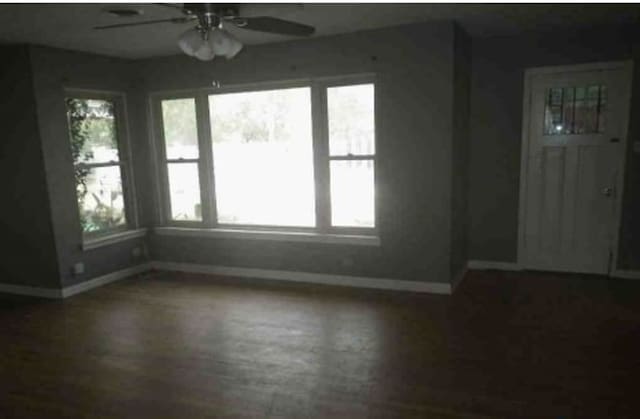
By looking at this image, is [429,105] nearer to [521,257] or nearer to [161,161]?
[521,257]

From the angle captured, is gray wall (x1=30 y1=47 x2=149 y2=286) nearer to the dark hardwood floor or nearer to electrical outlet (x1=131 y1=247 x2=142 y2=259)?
electrical outlet (x1=131 y1=247 x2=142 y2=259)

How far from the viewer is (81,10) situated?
10.5 ft

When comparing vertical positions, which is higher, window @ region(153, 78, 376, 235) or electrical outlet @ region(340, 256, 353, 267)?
window @ region(153, 78, 376, 235)

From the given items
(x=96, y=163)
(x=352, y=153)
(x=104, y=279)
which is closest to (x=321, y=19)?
(x=352, y=153)

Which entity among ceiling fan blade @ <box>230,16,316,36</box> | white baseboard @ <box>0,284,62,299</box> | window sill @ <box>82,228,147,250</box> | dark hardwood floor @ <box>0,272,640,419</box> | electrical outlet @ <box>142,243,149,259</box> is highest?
ceiling fan blade @ <box>230,16,316,36</box>

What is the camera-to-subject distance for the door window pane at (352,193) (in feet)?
14.7

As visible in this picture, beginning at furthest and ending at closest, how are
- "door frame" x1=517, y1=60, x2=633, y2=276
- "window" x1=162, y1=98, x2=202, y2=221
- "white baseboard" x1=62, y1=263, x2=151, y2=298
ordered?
1. "window" x1=162, y1=98, x2=202, y2=221
2. "white baseboard" x1=62, y1=263, x2=151, y2=298
3. "door frame" x1=517, y1=60, x2=633, y2=276

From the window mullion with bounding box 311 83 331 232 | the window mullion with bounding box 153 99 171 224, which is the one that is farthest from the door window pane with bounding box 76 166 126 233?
the window mullion with bounding box 311 83 331 232

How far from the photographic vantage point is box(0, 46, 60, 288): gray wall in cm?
430

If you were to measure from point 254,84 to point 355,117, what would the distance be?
1.13 meters

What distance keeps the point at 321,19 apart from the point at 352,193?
1639 mm

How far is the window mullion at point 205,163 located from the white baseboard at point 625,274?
13.6ft

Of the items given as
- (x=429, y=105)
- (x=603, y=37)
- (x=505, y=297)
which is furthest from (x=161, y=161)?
(x=603, y=37)

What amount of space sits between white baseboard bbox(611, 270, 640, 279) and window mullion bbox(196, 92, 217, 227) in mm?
4148
